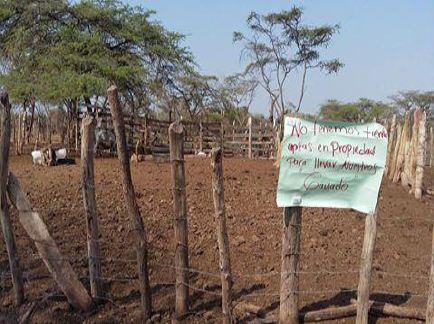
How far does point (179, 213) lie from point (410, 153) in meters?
8.87

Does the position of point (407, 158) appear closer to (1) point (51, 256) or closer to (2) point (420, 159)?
(2) point (420, 159)

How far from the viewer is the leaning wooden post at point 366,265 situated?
11.9ft

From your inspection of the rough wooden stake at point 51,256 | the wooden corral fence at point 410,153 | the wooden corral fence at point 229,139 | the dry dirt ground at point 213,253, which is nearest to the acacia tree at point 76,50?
the wooden corral fence at point 229,139

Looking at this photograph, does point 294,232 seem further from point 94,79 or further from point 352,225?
point 94,79

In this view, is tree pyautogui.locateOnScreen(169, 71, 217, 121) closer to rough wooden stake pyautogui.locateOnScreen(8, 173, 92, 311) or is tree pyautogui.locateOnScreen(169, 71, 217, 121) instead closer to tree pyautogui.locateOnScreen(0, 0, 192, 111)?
tree pyautogui.locateOnScreen(0, 0, 192, 111)

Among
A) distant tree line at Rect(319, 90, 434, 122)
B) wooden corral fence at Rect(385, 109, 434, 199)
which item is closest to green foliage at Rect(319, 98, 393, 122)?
distant tree line at Rect(319, 90, 434, 122)

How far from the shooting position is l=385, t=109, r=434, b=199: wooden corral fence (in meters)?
10.3

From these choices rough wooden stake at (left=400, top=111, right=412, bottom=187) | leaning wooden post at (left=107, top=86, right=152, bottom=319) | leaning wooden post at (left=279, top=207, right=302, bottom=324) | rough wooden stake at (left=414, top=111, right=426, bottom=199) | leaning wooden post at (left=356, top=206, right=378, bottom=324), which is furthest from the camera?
rough wooden stake at (left=400, top=111, right=412, bottom=187)

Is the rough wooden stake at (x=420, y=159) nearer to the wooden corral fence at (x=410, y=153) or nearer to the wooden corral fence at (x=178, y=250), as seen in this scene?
the wooden corral fence at (x=410, y=153)

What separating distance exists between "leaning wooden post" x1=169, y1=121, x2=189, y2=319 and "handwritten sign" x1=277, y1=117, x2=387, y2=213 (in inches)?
31.0

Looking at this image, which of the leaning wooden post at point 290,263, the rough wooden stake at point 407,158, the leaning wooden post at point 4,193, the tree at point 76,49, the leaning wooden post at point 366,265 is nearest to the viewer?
the leaning wooden post at point 366,265

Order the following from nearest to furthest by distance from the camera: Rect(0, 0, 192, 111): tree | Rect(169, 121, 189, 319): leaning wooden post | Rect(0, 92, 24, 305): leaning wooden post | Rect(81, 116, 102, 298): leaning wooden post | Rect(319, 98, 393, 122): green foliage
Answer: Rect(169, 121, 189, 319): leaning wooden post → Rect(81, 116, 102, 298): leaning wooden post → Rect(0, 92, 24, 305): leaning wooden post → Rect(0, 0, 192, 111): tree → Rect(319, 98, 393, 122): green foliage

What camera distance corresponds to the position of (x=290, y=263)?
12.3 feet

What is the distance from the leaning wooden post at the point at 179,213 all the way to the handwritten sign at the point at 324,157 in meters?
0.79
